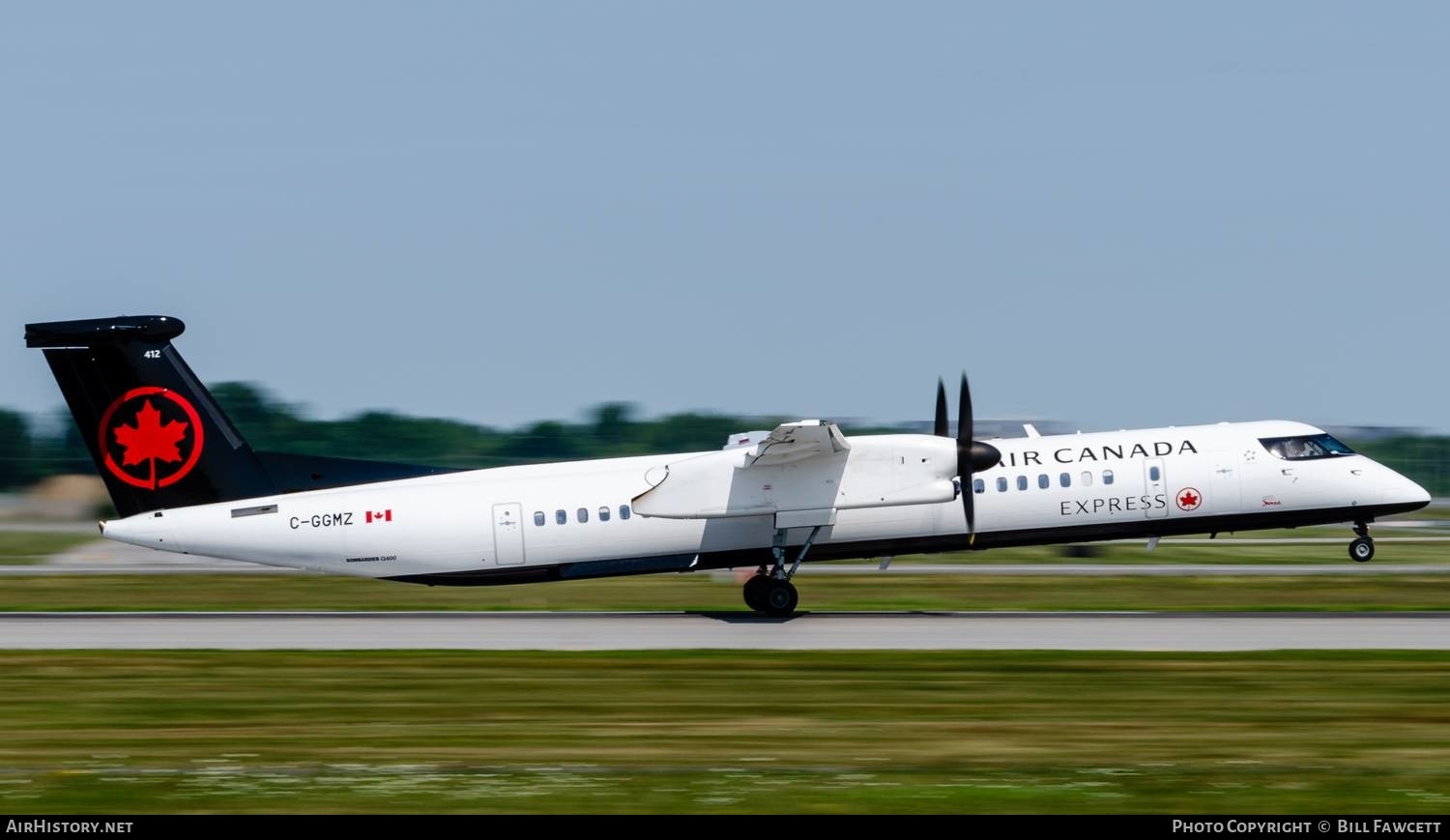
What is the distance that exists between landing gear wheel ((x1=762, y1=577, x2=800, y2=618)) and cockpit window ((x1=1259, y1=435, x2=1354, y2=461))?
8179 mm

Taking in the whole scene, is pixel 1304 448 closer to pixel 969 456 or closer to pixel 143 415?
pixel 969 456

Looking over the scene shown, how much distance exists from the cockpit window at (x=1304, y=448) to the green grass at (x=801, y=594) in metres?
2.57

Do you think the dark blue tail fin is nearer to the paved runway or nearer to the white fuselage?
the white fuselage

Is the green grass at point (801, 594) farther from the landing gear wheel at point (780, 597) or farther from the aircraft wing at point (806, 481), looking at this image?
the aircraft wing at point (806, 481)

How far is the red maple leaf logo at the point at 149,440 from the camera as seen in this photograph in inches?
866

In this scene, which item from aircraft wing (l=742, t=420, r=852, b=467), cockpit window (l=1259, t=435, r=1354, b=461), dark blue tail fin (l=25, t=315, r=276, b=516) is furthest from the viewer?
cockpit window (l=1259, t=435, r=1354, b=461)

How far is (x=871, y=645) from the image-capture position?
1975 cm

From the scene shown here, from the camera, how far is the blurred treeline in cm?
4484

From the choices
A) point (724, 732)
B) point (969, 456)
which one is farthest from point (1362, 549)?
point (724, 732)

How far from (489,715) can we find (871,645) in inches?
251

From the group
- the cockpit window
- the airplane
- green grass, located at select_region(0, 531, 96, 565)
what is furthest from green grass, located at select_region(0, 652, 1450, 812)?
green grass, located at select_region(0, 531, 96, 565)

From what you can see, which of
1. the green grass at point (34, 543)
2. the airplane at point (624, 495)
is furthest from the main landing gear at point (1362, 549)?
Result: the green grass at point (34, 543)

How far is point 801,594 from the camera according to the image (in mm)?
28062

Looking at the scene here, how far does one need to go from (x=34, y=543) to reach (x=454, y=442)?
13271mm
